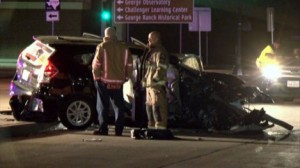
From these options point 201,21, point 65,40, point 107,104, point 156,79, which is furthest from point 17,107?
point 201,21

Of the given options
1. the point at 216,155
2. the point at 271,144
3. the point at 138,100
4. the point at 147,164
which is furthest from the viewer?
the point at 138,100

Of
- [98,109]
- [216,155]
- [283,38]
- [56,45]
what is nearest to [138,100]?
[98,109]

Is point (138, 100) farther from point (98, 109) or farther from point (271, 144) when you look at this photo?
point (271, 144)

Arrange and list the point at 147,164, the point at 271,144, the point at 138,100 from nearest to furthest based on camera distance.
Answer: the point at 147,164
the point at 271,144
the point at 138,100

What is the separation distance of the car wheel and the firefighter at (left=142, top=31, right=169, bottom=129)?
4.14ft

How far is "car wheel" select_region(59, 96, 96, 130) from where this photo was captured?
11.8 meters

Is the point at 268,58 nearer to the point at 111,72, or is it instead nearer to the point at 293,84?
the point at 293,84

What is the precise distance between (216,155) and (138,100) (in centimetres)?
266

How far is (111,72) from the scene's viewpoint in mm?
10992

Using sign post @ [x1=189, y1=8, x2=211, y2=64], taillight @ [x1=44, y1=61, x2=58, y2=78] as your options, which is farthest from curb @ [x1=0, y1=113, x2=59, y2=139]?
sign post @ [x1=189, y1=8, x2=211, y2=64]

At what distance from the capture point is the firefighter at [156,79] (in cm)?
1097

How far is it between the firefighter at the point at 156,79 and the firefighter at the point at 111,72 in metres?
0.33

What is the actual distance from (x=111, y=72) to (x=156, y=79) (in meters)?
0.76

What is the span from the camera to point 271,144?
10.6 meters
